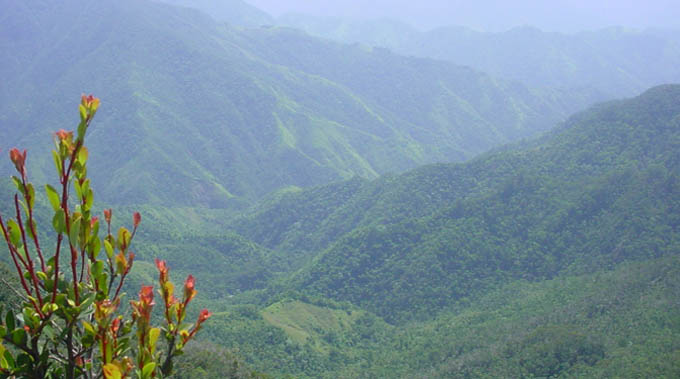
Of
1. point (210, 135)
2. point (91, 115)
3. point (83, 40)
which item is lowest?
point (91, 115)

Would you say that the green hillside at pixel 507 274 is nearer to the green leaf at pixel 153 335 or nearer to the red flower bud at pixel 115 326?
the green leaf at pixel 153 335

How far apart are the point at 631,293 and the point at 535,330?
8.28 metres

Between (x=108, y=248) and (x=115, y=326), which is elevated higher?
(x=108, y=248)

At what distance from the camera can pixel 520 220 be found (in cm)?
6669

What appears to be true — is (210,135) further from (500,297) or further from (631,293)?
(631,293)

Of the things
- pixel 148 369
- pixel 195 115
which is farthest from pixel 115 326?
pixel 195 115

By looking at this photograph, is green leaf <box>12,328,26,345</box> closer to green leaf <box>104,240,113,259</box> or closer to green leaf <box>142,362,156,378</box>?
green leaf <box>104,240,113,259</box>

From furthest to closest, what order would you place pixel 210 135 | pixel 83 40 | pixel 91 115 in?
1. pixel 83 40
2. pixel 210 135
3. pixel 91 115

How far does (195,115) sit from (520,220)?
113 meters

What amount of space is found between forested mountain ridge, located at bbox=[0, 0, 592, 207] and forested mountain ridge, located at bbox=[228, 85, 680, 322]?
195 feet

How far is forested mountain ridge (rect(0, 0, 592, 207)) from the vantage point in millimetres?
134125

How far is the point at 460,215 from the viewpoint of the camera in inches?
2766

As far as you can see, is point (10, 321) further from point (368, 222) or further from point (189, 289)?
point (368, 222)

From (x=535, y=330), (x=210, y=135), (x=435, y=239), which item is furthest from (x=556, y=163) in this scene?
(x=210, y=135)
